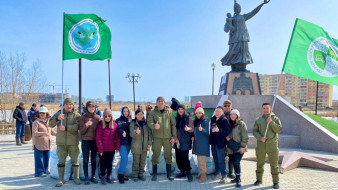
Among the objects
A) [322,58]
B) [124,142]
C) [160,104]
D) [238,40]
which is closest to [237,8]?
[238,40]

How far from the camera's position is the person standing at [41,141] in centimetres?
500

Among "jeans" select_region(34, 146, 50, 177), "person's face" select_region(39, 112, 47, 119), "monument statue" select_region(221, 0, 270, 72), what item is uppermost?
"monument statue" select_region(221, 0, 270, 72)

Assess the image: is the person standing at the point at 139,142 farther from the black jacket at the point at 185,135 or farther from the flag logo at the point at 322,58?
the flag logo at the point at 322,58

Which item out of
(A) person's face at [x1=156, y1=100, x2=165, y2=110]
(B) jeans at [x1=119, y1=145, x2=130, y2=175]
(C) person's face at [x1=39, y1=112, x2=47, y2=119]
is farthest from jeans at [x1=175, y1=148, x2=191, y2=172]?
(C) person's face at [x1=39, y1=112, x2=47, y2=119]

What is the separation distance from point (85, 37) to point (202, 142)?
3827 mm

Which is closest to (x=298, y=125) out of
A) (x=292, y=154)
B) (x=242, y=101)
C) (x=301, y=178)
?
(x=242, y=101)

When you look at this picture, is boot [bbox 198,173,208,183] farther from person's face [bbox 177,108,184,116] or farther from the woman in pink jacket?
the woman in pink jacket

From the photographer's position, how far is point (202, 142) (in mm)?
4738

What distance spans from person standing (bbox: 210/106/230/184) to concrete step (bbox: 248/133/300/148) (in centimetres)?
391

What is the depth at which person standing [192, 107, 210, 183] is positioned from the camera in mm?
4707

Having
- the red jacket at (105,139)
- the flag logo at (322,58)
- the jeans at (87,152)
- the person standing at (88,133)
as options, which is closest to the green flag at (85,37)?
the person standing at (88,133)

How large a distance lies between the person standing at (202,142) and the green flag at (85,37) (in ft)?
9.63

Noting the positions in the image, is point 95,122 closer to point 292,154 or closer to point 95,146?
point 95,146

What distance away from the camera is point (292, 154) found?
5965 mm
